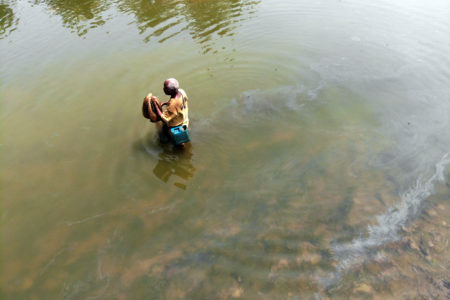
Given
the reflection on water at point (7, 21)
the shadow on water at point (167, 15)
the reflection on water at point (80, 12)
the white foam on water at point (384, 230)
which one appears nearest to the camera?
the white foam on water at point (384, 230)

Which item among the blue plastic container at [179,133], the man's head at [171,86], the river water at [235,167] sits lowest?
the river water at [235,167]

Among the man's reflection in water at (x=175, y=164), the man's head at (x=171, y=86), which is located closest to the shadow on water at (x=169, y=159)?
the man's reflection in water at (x=175, y=164)

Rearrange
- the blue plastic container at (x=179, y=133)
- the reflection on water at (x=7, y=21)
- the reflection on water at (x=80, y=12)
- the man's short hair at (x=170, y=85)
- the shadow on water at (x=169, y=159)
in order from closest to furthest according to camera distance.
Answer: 1. the man's short hair at (x=170, y=85)
2. the blue plastic container at (x=179, y=133)
3. the shadow on water at (x=169, y=159)
4. the reflection on water at (x=7, y=21)
5. the reflection on water at (x=80, y=12)

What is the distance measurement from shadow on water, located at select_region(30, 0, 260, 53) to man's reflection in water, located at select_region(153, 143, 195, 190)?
440cm

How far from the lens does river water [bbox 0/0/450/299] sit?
340 centimetres

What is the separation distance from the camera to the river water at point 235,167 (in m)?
3.40

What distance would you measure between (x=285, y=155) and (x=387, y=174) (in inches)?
66.3

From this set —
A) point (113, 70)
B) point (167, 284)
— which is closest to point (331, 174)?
point (167, 284)

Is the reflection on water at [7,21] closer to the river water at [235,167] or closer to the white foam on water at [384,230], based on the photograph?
the river water at [235,167]

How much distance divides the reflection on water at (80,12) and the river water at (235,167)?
1635 mm

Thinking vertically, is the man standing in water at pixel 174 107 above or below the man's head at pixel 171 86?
below

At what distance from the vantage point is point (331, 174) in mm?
4516

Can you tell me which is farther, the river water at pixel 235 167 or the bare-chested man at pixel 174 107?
the bare-chested man at pixel 174 107

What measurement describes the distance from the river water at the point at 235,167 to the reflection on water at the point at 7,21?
70.4 inches
